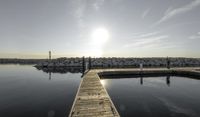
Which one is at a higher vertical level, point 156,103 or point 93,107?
point 93,107

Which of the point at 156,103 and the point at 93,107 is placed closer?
the point at 93,107

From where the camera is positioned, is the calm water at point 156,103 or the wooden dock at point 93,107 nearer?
the wooden dock at point 93,107

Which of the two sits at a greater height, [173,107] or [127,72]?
[127,72]

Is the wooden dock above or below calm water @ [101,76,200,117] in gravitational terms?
above

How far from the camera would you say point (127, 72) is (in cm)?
2269

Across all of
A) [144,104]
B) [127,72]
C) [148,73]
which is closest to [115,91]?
[144,104]

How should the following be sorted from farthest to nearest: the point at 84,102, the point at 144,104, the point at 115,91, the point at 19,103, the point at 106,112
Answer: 1. the point at 115,91
2. the point at 19,103
3. the point at 144,104
4. the point at 84,102
5. the point at 106,112

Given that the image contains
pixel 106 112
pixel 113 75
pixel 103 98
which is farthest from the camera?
pixel 113 75

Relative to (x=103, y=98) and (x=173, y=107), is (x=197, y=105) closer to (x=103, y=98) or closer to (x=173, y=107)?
(x=173, y=107)

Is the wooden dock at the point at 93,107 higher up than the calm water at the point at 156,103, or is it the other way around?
the wooden dock at the point at 93,107

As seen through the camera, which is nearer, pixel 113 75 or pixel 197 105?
pixel 197 105

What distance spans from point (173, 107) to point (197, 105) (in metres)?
1.92

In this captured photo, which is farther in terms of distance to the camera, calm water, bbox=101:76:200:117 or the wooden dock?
calm water, bbox=101:76:200:117

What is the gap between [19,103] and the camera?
1190 cm
